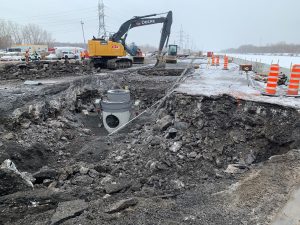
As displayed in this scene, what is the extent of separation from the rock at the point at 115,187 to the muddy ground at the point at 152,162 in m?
0.02

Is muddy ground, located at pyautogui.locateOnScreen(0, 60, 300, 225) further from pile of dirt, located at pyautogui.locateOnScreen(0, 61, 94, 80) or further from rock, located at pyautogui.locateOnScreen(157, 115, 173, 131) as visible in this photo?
pile of dirt, located at pyautogui.locateOnScreen(0, 61, 94, 80)

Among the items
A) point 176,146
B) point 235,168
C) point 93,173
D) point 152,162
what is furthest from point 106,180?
point 235,168

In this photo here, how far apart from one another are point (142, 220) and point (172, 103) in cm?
538

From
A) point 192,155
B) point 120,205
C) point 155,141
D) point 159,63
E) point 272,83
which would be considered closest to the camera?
point 120,205

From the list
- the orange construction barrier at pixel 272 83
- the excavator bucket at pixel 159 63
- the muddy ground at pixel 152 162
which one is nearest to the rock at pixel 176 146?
the muddy ground at pixel 152 162

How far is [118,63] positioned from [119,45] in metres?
1.16

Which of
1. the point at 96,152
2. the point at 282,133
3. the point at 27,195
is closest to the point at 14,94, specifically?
the point at 96,152

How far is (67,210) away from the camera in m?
3.75

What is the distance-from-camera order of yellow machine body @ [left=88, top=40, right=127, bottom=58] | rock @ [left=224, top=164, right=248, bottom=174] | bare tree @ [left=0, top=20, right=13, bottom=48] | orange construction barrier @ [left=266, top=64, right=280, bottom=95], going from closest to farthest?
rock @ [left=224, top=164, right=248, bottom=174] → orange construction barrier @ [left=266, top=64, right=280, bottom=95] → yellow machine body @ [left=88, top=40, right=127, bottom=58] → bare tree @ [left=0, top=20, right=13, bottom=48]

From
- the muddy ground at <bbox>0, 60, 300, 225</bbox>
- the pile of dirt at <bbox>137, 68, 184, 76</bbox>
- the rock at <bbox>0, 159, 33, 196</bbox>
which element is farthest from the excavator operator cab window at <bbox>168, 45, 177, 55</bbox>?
the rock at <bbox>0, 159, 33, 196</bbox>

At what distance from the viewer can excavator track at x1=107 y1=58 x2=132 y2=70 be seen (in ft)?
53.5

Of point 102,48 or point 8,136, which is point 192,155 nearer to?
point 8,136

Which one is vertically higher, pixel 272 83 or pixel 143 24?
pixel 143 24

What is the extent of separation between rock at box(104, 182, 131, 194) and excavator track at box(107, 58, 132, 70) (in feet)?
40.5
